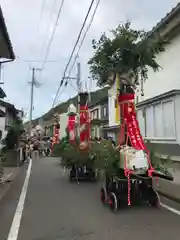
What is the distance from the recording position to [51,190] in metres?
10.9

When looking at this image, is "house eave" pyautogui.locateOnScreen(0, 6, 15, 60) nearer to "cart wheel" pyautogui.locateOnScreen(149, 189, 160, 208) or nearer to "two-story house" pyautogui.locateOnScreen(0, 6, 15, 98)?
"two-story house" pyautogui.locateOnScreen(0, 6, 15, 98)

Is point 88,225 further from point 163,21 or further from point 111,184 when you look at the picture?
point 163,21

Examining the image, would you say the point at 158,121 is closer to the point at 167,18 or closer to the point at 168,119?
the point at 168,119

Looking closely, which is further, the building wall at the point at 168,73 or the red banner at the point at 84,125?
the red banner at the point at 84,125

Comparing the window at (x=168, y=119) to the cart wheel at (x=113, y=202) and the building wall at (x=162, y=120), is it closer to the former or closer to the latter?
the building wall at (x=162, y=120)

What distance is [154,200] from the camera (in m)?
7.88

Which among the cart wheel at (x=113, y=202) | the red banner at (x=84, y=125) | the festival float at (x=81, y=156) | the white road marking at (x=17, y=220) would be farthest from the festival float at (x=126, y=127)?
the red banner at (x=84, y=125)

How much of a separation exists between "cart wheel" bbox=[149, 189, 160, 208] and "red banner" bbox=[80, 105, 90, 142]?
614 centimetres

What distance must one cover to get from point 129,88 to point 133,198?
3.25 m

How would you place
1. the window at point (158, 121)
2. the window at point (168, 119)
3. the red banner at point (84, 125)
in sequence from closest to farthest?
the window at point (168, 119) < the window at point (158, 121) < the red banner at point (84, 125)

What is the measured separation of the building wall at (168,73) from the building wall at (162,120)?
1.01m

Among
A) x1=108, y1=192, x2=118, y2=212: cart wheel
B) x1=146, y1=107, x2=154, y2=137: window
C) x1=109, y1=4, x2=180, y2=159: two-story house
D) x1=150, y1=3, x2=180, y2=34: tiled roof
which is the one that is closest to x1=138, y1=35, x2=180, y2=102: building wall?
x1=109, y1=4, x2=180, y2=159: two-story house

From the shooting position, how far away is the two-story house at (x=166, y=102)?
1110cm

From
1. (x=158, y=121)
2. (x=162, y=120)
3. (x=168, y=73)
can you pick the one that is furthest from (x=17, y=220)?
(x=168, y=73)
